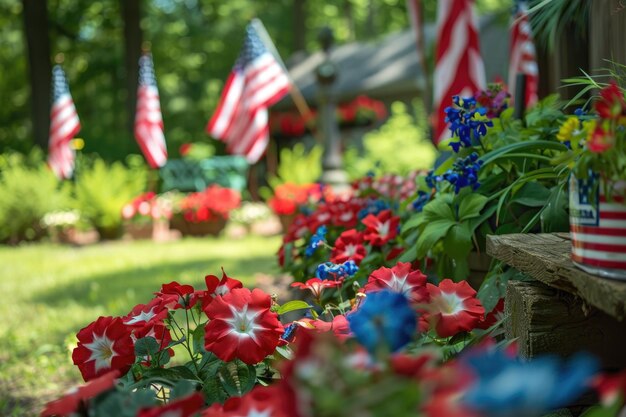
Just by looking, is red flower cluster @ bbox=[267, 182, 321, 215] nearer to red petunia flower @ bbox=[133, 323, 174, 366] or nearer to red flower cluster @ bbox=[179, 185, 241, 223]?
red flower cluster @ bbox=[179, 185, 241, 223]

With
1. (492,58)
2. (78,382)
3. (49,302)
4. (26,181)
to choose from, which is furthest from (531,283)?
(492,58)

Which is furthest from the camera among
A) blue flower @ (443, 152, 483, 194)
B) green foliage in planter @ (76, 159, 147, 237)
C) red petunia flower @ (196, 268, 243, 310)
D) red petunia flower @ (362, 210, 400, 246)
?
green foliage in planter @ (76, 159, 147, 237)

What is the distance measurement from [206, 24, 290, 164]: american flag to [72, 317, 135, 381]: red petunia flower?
6849 millimetres

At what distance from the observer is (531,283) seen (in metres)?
1.48

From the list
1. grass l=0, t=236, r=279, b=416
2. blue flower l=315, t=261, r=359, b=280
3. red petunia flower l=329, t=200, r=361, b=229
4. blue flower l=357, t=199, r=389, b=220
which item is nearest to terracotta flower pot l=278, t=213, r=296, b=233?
grass l=0, t=236, r=279, b=416

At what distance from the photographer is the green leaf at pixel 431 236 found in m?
2.05

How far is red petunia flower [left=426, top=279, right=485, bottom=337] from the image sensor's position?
1.32 m

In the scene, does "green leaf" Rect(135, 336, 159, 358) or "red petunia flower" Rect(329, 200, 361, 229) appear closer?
"green leaf" Rect(135, 336, 159, 358)

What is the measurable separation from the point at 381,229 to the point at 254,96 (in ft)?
18.9

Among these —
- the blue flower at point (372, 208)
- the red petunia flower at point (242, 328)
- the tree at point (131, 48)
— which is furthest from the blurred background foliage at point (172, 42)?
the red petunia flower at point (242, 328)

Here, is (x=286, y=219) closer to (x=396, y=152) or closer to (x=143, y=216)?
(x=396, y=152)

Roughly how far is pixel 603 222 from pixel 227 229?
870cm

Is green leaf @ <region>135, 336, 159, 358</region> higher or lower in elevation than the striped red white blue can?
lower

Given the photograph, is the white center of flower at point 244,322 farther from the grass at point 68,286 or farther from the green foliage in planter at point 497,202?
the grass at point 68,286
